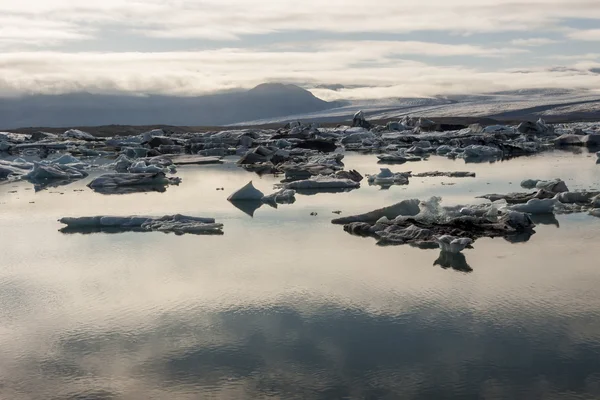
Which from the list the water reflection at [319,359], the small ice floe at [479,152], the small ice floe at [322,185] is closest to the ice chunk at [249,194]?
the small ice floe at [322,185]

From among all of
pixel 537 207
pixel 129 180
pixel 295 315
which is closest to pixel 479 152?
pixel 129 180

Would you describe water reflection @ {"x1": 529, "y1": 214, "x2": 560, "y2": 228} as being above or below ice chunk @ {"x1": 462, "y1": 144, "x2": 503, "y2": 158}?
above

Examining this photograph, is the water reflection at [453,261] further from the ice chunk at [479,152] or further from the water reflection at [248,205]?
the ice chunk at [479,152]

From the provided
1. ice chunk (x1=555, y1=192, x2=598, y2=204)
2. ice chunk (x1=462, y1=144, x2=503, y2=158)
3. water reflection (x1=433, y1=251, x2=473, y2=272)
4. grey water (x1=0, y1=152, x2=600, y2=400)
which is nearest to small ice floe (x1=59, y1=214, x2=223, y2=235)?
grey water (x1=0, y1=152, x2=600, y2=400)

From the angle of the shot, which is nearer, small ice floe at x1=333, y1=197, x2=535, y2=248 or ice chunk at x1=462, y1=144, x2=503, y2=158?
small ice floe at x1=333, y1=197, x2=535, y2=248

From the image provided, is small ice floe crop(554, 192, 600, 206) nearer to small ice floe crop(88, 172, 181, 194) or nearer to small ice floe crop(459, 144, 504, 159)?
small ice floe crop(88, 172, 181, 194)
